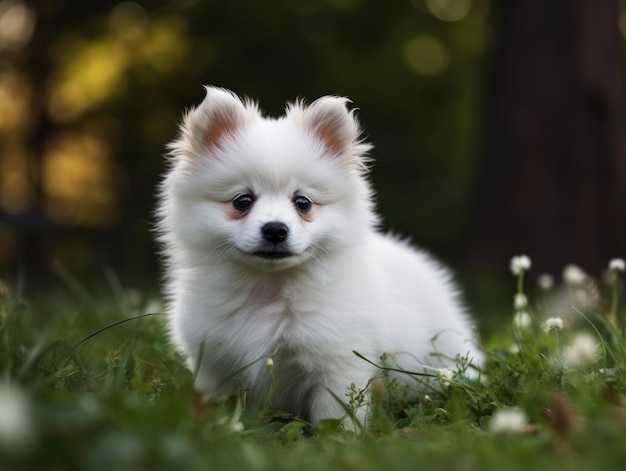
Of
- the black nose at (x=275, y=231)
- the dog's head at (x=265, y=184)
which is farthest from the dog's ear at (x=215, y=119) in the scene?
the black nose at (x=275, y=231)

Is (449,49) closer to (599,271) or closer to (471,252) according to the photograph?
(471,252)

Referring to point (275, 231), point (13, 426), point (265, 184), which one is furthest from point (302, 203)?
point (13, 426)

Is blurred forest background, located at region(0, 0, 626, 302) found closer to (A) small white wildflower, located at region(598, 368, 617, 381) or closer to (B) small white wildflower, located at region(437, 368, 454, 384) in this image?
(B) small white wildflower, located at region(437, 368, 454, 384)

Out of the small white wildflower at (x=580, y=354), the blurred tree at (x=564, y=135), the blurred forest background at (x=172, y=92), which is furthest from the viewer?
the blurred forest background at (x=172, y=92)

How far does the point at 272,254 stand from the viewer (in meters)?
3.46

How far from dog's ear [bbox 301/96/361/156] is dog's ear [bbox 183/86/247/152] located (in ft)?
0.99

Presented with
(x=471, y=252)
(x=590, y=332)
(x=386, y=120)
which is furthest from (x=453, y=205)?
(x=590, y=332)

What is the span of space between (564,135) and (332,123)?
17.5ft

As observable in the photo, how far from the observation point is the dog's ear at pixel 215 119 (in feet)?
12.2

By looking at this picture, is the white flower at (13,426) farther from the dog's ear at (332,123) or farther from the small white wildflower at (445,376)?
the dog's ear at (332,123)

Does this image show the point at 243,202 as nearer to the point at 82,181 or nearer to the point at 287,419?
the point at 287,419

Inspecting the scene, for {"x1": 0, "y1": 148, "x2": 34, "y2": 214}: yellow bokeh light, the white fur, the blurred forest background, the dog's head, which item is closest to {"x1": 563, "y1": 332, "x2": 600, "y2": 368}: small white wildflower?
the white fur

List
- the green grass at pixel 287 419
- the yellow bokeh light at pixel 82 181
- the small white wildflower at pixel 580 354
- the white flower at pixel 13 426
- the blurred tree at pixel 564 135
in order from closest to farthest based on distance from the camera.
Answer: the white flower at pixel 13 426
the green grass at pixel 287 419
the small white wildflower at pixel 580 354
the blurred tree at pixel 564 135
the yellow bokeh light at pixel 82 181

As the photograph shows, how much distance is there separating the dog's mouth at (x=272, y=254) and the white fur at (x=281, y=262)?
0.02 meters
